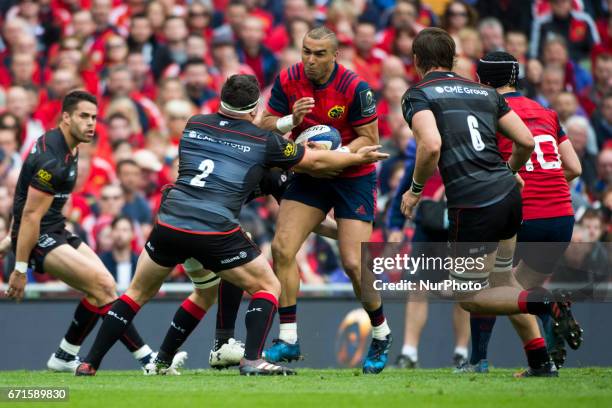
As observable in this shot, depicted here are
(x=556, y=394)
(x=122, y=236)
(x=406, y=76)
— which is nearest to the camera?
(x=556, y=394)

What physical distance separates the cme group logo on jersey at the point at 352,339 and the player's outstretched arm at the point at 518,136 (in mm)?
4490

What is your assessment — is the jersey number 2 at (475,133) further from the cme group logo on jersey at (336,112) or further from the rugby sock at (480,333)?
the rugby sock at (480,333)

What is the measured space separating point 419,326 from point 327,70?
134 inches

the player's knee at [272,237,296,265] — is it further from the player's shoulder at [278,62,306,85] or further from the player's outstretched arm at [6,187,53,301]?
the player's outstretched arm at [6,187,53,301]

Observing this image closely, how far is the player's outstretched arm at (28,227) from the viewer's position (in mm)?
10070

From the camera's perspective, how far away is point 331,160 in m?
9.34

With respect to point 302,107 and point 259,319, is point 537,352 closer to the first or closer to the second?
point 259,319

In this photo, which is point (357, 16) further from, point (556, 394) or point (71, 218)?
point (556, 394)

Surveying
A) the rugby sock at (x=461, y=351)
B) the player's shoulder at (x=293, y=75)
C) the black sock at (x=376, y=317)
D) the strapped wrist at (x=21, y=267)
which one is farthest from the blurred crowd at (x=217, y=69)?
the player's shoulder at (x=293, y=75)

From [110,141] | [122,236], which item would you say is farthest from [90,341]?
[110,141]

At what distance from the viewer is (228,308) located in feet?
32.8

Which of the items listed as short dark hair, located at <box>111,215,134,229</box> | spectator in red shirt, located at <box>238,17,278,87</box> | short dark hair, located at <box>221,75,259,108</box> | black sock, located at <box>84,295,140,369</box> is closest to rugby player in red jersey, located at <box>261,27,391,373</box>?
short dark hair, located at <box>221,75,259,108</box>

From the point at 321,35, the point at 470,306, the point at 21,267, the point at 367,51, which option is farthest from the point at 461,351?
the point at 367,51

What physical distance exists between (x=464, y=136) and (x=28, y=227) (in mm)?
3832
